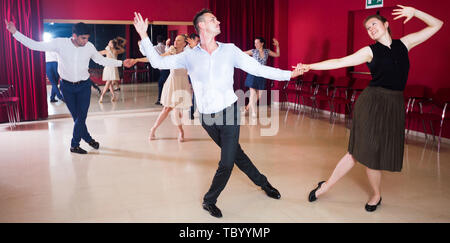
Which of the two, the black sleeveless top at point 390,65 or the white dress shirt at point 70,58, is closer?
the black sleeveless top at point 390,65

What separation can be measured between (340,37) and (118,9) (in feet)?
15.8

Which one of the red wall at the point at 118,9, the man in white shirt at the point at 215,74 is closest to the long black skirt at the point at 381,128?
the man in white shirt at the point at 215,74

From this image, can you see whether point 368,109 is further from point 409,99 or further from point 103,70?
point 103,70

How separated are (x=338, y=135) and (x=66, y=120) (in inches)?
208

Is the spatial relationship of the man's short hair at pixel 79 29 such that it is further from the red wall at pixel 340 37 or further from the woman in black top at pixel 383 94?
the red wall at pixel 340 37

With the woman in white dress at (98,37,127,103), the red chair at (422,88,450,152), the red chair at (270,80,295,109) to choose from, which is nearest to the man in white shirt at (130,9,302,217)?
the red chair at (422,88,450,152)

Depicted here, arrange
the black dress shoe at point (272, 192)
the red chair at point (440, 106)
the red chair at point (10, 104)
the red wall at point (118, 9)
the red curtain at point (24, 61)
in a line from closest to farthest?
the black dress shoe at point (272, 192) → the red chair at point (440, 106) → the red chair at point (10, 104) → the red curtain at point (24, 61) → the red wall at point (118, 9)

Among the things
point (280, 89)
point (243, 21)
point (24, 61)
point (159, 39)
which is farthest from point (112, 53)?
point (280, 89)

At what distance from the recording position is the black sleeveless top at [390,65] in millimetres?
3344

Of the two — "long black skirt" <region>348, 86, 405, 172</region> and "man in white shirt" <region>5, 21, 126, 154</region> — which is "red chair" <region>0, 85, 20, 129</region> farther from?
"long black skirt" <region>348, 86, 405, 172</region>

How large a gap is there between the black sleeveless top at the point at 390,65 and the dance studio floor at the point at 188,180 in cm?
115

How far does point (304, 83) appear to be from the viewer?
9.83 m

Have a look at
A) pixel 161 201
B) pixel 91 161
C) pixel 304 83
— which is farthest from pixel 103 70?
pixel 161 201

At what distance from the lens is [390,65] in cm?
334
